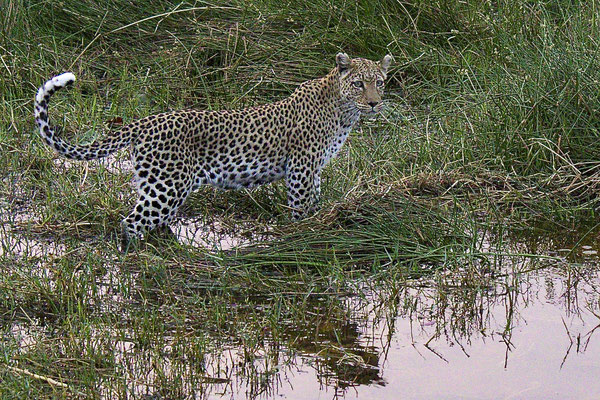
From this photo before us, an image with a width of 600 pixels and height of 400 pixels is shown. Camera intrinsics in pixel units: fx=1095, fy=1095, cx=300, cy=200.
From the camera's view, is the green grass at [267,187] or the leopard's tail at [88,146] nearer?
the green grass at [267,187]

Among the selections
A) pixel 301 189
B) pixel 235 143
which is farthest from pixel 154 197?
pixel 301 189

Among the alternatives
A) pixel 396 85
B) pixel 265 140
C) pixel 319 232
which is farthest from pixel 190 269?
pixel 396 85

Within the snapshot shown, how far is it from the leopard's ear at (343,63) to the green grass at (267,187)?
0.73 m

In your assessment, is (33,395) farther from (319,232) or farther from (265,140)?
(265,140)

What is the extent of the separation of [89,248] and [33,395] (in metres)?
1.93

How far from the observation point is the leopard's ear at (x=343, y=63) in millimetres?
7531

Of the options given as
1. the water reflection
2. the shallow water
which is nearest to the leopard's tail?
the water reflection

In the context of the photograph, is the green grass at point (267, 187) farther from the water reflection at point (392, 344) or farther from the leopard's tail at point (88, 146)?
the leopard's tail at point (88, 146)

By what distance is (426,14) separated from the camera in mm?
9906

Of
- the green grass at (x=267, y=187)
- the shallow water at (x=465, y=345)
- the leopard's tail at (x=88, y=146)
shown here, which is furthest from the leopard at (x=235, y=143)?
the shallow water at (x=465, y=345)

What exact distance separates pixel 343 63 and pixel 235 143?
993mm

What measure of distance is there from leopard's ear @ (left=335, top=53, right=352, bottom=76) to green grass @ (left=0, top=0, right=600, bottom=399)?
0.73m

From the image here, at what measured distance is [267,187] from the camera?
25.6 feet

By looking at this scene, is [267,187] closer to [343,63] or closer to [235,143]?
[235,143]
